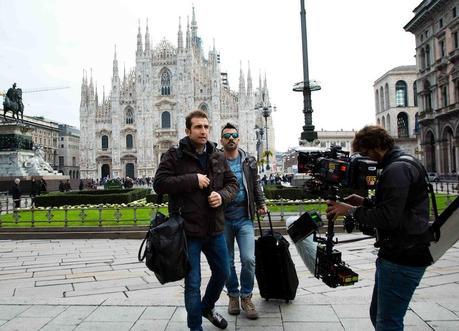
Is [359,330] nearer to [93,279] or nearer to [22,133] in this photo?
[93,279]

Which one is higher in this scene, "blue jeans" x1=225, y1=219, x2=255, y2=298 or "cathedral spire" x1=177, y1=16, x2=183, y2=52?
"cathedral spire" x1=177, y1=16, x2=183, y2=52

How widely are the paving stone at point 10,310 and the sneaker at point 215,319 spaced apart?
1.92 metres

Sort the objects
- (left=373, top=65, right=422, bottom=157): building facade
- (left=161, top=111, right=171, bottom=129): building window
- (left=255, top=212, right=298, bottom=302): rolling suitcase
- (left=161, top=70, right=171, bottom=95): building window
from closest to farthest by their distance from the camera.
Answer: (left=255, top=212, right=298, bottom=302): rolling suitcase, (left=373, top=65, right=422, bottom=157): building facade, (left=161, top=111, right=171, bottom=129): building window, (left=161, top=70, right=171, bottom=95): building window

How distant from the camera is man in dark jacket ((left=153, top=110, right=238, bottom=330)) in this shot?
3.46m

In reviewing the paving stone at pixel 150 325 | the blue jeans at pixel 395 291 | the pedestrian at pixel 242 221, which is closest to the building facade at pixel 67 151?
the pedestrian at pixel 242 221

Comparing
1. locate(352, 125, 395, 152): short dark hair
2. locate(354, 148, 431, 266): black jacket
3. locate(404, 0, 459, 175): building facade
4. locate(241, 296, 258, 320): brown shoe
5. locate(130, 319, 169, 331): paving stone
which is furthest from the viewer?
locate(404, 0, 459, 175): building facade

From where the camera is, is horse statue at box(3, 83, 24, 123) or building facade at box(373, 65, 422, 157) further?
building facade at box(373, 65, 422, 157)

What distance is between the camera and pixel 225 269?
3.78 m

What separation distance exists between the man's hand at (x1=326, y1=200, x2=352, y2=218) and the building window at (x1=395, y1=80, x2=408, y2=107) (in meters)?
65.0

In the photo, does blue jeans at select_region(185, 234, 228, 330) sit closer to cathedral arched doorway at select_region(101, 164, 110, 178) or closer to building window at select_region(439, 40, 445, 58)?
building window at select_region(439, 40, 445, 58)

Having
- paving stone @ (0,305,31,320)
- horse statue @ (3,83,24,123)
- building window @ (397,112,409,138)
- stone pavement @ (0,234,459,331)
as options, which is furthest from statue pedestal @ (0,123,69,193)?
building window @ (397,112,409,138)

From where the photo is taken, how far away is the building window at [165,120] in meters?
64.2

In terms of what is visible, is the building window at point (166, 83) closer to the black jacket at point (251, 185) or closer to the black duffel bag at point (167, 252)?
the black jacket at point (251, 185)

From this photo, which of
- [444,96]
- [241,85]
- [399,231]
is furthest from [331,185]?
[241,85]
